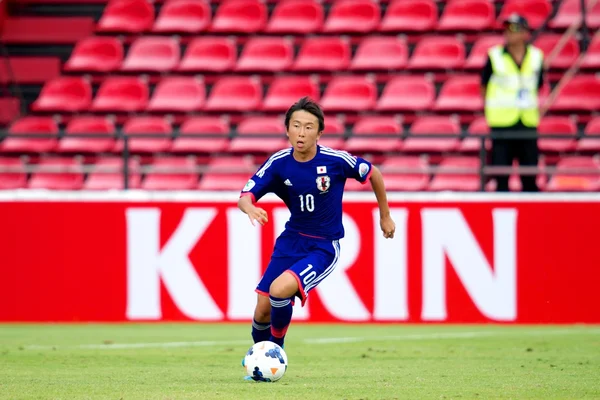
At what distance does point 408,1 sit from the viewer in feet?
51.3

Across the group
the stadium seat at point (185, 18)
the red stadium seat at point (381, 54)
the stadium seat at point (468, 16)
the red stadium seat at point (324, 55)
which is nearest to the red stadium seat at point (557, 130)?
the stadium seat at point (468, 16)

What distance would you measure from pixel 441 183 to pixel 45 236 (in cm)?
459

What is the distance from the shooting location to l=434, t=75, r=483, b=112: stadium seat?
14.3 metres

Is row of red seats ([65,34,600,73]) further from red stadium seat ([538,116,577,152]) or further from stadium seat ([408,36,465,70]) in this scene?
red stadium seat ([538,116,577,152])

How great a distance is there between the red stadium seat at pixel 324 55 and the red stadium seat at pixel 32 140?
331 centimetres

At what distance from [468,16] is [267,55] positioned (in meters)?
2.73

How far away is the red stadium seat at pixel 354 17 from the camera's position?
15.5m

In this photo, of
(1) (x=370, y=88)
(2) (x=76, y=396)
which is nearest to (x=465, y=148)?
(1) (x=370, y=88)

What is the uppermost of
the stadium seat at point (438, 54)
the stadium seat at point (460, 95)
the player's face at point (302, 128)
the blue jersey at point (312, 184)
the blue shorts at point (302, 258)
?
the stadium seat at point (438, 54)

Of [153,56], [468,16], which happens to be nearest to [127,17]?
[153,56]

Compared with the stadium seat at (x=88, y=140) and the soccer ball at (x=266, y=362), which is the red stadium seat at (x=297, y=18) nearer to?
the stadium seat at (x=88, y=140)

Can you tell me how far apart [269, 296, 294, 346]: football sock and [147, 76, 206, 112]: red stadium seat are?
8.42 m

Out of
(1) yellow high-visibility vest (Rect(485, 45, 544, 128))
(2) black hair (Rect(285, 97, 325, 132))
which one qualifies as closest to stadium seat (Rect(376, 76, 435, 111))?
(1) yellow high-visibility vest (Rect(485, 45, 544, 128))

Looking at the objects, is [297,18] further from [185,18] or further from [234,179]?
[234,179]
